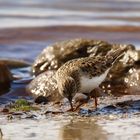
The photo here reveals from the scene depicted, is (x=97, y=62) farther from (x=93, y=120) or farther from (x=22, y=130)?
(x=22, y=130)

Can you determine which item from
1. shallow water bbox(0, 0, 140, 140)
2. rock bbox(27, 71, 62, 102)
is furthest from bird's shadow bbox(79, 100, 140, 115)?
rock bbox(27, 71, 62, 102)

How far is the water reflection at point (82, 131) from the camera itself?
6219mm

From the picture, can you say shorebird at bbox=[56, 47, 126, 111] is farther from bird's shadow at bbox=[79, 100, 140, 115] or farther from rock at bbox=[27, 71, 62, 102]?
rock at bbox=[27, 71, 62, 102]

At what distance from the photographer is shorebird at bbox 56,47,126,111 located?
24.5 ft

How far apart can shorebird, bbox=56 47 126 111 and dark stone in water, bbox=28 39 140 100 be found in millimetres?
1000

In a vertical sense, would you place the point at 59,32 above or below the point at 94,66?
above

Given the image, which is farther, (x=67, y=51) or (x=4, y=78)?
(x=67, y=51)

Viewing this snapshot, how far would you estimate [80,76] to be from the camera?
766 cm

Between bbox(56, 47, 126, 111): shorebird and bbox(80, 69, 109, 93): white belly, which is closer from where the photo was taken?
bbox(56, 47, 126, 111): shorebird

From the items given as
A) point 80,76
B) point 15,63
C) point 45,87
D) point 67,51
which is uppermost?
point 67,51

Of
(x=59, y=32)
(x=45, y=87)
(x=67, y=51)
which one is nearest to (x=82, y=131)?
(x=45, y=87)

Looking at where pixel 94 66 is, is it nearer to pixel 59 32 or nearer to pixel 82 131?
pixel 82 131

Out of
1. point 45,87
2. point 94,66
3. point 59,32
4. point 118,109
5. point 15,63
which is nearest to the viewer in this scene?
point 118,109

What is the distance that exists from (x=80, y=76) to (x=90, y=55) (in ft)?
8.56
